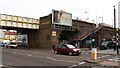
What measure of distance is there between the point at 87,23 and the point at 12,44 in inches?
885

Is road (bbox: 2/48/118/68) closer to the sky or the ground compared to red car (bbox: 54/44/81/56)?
closer to the ground

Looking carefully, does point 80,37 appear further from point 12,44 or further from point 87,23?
point 12,44

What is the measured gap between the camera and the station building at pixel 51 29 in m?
29.3

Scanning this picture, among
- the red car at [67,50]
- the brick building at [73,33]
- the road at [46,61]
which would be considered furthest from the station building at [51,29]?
the road at [46,61]

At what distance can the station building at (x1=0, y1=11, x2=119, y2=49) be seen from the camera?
29.3 m

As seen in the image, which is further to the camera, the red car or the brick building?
the brick building

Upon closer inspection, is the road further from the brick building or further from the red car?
the brick building

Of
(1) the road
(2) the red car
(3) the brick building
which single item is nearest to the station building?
(3) the brick building

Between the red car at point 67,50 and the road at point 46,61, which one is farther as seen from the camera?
the red car at point 67,50

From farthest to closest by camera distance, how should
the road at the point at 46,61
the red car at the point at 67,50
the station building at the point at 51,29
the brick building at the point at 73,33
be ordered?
the brick building at the point at 73,33 → the station building at the point at 51,29 → the red car at the point at 67,50 → the road at the point at 46,61

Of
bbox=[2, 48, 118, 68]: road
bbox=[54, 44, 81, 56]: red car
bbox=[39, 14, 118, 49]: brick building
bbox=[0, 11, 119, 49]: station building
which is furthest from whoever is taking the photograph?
bbox=[39, 14, 118, 49]: brick building

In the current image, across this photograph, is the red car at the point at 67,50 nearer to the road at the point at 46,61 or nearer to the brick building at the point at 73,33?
the road at the point at 46,61

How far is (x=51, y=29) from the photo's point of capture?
29500 millimetres

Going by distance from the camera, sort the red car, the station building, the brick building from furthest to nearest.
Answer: the brick building → the station building → the red car
